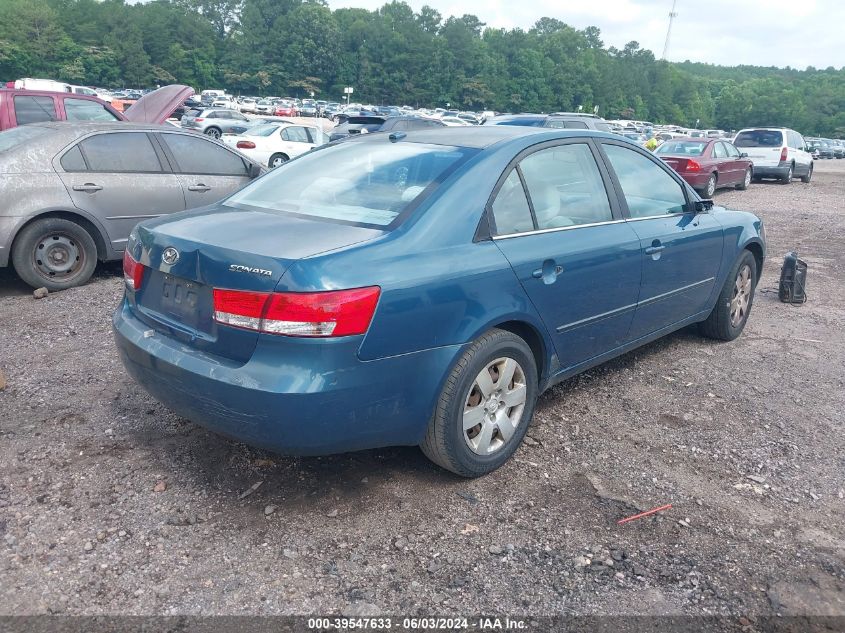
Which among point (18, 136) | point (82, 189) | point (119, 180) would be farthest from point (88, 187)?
point (18, 136)

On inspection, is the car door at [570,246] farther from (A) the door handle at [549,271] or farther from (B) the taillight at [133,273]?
(B) the taillight at [133,273]

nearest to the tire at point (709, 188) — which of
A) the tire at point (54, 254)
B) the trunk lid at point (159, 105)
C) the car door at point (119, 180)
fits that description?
the trunk lid at point (159, 105)

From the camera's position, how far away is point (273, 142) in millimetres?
18938

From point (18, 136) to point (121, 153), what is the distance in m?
0.89

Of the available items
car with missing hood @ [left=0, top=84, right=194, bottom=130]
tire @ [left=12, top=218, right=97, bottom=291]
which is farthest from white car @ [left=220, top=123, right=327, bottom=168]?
tire @ [left=12, top=218, right=97, bottom=291]

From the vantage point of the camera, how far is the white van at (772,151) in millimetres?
20562

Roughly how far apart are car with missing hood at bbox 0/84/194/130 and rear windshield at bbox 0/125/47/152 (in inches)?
129

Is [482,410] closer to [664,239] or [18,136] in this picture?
[664,239]

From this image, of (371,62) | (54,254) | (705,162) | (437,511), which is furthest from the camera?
(371,62)

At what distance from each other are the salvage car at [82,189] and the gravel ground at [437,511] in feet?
6.36

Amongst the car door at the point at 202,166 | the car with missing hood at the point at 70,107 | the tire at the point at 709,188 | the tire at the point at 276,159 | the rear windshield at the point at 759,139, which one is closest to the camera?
the car door at the point at 202,166

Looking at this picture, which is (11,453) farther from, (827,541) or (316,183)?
(827,541)

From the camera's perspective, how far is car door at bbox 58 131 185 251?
6484 mm

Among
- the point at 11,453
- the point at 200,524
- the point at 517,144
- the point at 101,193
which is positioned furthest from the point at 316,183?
the point at 101,193
